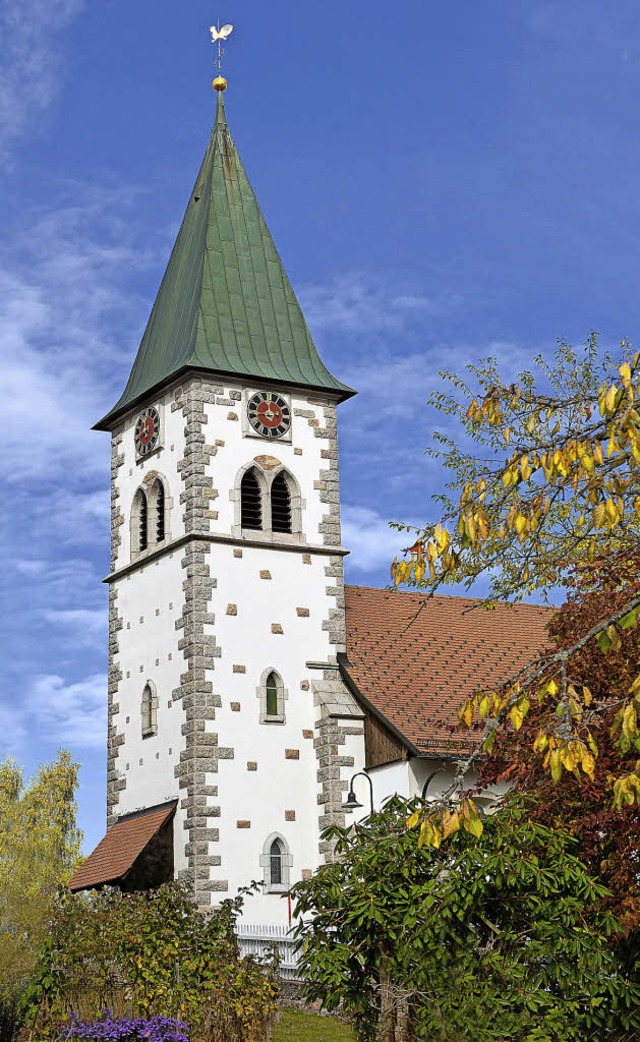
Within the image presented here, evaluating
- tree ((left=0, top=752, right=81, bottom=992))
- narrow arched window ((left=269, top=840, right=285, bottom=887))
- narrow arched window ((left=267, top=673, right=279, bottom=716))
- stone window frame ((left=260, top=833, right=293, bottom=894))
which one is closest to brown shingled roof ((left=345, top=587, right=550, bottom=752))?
narrow arched window ((left=267, top=673, right=279, bottom=716))

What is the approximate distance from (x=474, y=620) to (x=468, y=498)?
26885mm

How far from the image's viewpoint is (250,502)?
34312mm

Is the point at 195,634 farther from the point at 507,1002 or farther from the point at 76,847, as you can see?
the point at 76,847

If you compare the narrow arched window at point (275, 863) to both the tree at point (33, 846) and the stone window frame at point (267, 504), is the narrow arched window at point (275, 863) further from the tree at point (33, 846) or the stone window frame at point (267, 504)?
the tree at point (33, 846)

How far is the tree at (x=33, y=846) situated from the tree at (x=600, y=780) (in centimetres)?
3622

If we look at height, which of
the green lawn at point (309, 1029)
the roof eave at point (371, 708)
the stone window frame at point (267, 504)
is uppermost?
the stone window frame at point (267, 504)

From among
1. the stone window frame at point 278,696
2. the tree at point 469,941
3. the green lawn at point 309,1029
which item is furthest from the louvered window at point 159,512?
the tree at point 469,941

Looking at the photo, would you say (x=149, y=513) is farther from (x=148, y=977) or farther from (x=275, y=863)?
(x=148, y=977)

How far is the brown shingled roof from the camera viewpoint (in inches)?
1287

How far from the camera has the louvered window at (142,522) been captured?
35.9m

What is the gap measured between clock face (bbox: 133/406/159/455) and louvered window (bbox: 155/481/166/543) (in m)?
1.02

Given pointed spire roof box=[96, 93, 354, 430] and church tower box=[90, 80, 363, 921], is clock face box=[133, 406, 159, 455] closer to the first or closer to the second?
church tower box=[90, 80, 363, 921]

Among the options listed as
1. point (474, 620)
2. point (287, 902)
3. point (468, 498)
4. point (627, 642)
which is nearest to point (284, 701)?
point (287, 902)

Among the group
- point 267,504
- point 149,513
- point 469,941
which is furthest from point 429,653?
point 469,941
